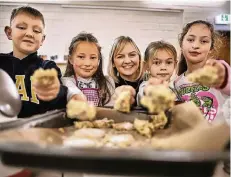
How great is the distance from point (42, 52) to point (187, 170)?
1727 mm

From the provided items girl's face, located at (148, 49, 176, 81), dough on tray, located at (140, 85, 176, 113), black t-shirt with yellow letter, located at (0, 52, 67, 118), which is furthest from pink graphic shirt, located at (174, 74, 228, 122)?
dough on tray, located at (140, 85, 176, 113)

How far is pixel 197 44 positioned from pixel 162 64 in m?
0.16

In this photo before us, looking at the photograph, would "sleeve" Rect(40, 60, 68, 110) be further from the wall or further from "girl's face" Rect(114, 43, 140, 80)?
the wall

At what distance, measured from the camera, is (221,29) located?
1.61 meters

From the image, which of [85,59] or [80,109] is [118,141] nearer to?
[80,109]

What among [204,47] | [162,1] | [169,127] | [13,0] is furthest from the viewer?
[162,1]

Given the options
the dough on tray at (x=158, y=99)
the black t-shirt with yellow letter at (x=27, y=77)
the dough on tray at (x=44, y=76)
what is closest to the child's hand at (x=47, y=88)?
the dough on tray at (x=44, y=76)

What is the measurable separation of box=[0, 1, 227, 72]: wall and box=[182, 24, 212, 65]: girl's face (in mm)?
582

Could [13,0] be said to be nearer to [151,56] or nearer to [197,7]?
[151,56]

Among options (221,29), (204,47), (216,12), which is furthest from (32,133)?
(216,12)

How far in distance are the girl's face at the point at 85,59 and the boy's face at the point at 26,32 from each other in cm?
16

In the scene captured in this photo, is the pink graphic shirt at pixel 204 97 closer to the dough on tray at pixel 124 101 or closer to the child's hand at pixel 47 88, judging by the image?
the dough on tray at pixel 124 101

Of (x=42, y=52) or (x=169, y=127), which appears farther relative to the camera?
(x=42, y=52)

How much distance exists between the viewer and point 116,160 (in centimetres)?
53
